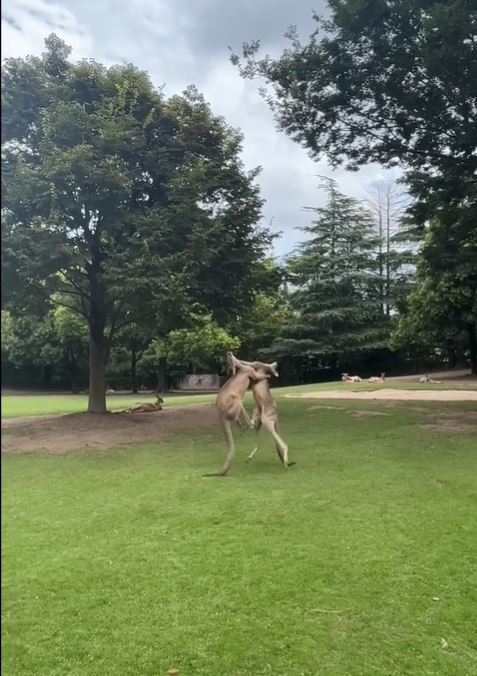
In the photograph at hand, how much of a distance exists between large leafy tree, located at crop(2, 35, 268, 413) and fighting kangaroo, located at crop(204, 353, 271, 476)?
1.95 ft

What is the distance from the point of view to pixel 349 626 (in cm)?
274

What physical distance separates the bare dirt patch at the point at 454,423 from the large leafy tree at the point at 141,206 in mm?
3433

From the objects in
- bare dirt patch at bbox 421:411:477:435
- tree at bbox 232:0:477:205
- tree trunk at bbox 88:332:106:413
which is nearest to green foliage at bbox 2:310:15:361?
tree trunk at bbox 88:332:106:413

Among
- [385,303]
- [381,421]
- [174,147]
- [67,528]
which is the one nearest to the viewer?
[385,303]

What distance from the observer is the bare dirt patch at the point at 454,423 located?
309 inches

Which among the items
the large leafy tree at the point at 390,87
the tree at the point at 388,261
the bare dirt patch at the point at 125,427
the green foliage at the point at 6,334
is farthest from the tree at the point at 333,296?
the bare dirt patch at the point at 125,427

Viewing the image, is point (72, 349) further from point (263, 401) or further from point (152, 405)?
point (263, 401)

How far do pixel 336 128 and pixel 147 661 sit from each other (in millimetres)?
6170

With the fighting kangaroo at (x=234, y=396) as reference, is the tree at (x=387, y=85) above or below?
above

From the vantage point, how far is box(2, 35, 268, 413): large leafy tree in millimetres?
4492

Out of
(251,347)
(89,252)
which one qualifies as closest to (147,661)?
(251,347)

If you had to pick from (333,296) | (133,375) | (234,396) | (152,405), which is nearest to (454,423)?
(234,396)

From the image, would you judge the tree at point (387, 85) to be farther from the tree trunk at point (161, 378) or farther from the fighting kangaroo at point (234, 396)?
the tree trunk at point (161, 378)

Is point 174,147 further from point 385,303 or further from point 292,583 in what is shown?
point 292,583
